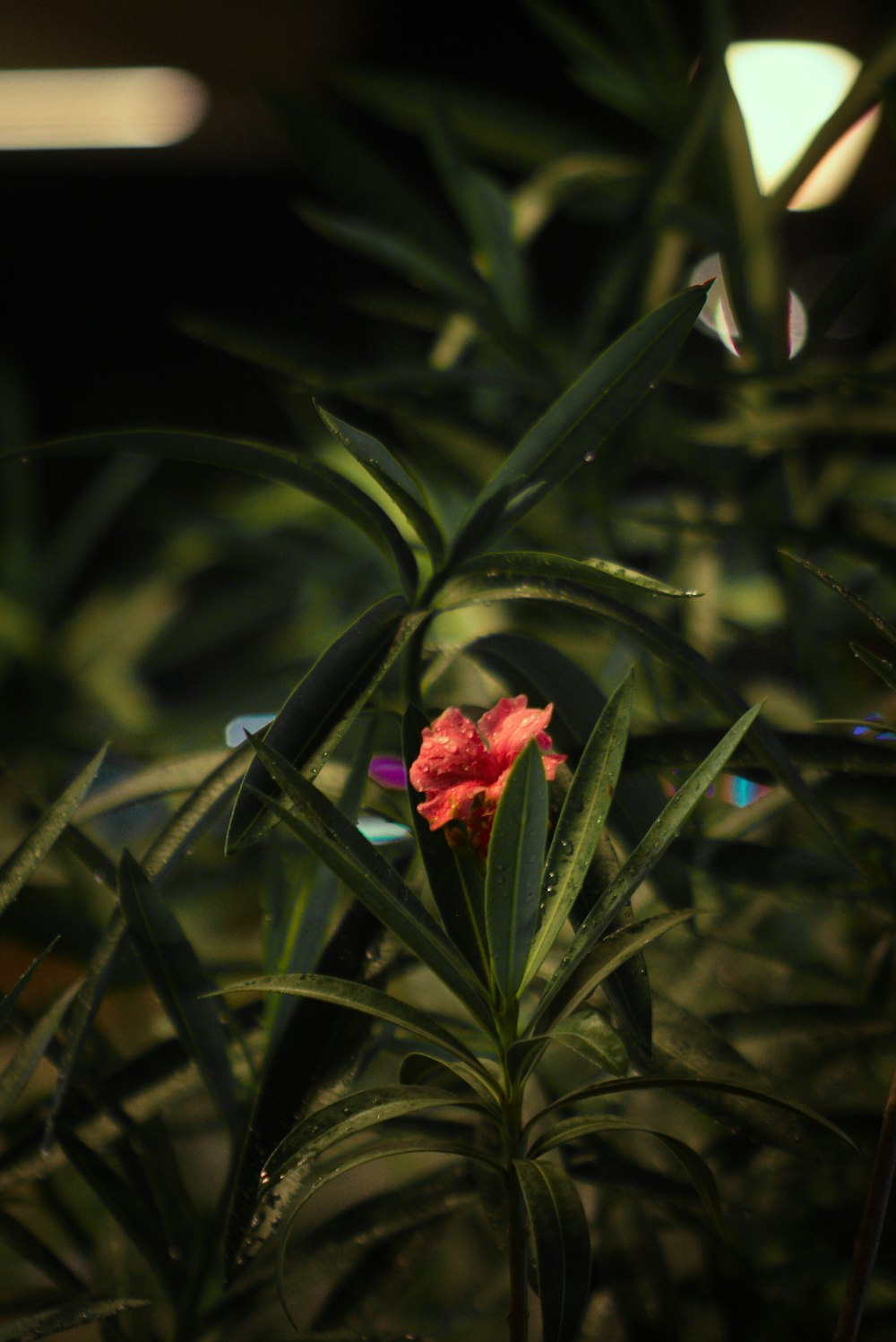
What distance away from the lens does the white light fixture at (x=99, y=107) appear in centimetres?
268

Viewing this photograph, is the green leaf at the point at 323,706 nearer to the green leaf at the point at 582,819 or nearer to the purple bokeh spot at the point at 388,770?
the green leaf at the point at 582,819

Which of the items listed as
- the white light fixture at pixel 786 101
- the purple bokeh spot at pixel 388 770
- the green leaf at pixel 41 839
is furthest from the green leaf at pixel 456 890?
the white light fixture at pixel 786 101

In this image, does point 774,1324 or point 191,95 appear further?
point 191,95

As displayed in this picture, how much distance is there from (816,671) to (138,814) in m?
0.52

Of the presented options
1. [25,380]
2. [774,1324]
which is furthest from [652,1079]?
[25,380]

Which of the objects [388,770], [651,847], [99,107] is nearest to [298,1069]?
[651,847]

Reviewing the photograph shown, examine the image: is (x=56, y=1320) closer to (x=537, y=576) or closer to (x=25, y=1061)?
(x=25, y=1061)

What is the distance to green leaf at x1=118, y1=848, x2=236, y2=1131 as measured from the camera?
1.19 feet

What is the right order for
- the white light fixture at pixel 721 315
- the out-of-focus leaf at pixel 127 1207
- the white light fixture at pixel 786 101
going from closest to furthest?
1. the out-of-focus leaf at pixel 127 1207
2. the white light fixture at pixel 721 315
3. the white light fixture at pixel 786 101

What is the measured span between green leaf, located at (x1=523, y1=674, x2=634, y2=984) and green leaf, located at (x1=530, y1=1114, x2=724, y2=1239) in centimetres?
5

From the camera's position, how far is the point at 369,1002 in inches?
12.2

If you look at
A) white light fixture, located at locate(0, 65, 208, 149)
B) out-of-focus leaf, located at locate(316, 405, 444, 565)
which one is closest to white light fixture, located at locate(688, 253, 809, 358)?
out-of-focus leaf, located at locate(316, 405, 444, 565)

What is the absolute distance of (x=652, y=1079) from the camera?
11.7 inches

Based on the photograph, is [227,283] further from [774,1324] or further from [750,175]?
[774,1324]
